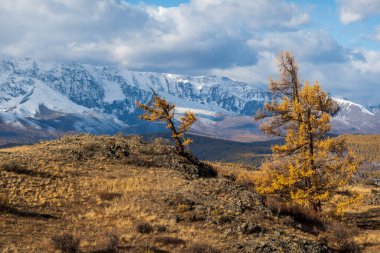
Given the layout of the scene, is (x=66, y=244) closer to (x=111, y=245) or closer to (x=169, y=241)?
(x=111, y=245)

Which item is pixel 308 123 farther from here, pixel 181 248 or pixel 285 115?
pixel 181 248

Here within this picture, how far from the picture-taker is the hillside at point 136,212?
81.1 ft

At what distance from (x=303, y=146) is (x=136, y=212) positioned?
14.4 metres

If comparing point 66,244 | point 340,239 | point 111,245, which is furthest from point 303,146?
point 66,244

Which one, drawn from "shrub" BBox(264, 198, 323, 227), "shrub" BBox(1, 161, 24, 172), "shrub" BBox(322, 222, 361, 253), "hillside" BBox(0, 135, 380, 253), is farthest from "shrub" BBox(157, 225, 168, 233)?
"shrub" BBox(1, 161, 24, 172)

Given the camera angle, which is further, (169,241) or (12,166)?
(12,166)

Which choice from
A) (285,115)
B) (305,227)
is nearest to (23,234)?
(305,227)

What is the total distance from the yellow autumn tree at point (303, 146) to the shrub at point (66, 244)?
16.8 metres

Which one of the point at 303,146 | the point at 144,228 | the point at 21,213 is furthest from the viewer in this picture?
the point at 303,146

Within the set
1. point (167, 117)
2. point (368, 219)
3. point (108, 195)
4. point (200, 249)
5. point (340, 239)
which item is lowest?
point (200, 249)

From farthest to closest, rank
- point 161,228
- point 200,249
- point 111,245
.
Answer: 1. point 161,228
2. point 200,249
3. point 111,245

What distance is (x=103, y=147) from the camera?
4638 cm

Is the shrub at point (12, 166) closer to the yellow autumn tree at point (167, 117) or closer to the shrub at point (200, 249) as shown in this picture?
the yellow autumn tree at point (167, 117)

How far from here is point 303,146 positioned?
115ft
